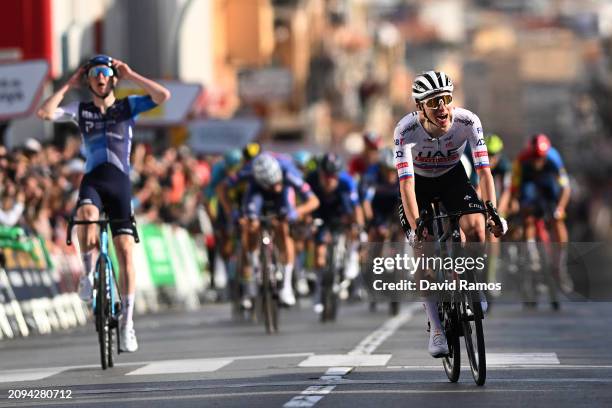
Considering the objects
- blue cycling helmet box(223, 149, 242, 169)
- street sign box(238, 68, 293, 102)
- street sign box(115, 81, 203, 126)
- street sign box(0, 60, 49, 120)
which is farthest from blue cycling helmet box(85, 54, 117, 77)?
street sign box(238, 68, 293, 102)

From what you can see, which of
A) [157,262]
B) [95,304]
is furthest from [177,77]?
[95,304]

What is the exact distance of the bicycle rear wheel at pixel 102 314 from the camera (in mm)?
14867

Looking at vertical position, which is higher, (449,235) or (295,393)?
(449,235)

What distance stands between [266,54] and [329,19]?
Answer: 40.3m

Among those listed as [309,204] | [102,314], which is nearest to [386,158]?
[309,204]

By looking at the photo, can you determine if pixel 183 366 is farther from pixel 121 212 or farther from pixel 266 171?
pixel 266 171

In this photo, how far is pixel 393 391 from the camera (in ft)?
40.5

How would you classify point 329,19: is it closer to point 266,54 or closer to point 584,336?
point 266,54

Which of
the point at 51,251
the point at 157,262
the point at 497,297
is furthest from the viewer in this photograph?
the point at 157,262

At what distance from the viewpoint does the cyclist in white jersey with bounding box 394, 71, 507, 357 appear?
12.8m

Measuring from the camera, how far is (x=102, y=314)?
14.9 m

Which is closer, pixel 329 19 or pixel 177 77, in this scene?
pixel 177 77

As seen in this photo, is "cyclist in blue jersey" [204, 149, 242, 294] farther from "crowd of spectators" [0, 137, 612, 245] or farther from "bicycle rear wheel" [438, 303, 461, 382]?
"bicycle rear wheel" [438, 303, 461, 382]

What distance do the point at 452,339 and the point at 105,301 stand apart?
126 inches
